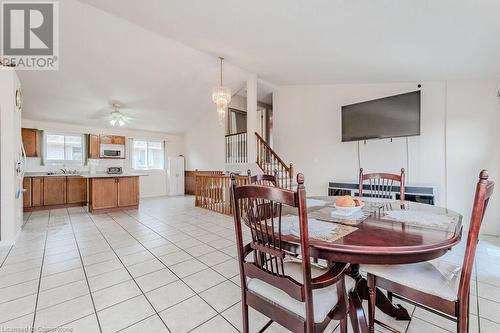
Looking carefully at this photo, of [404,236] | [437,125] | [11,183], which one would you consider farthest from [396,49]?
[11,183]

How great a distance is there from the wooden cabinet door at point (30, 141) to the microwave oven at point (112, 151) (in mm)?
1454

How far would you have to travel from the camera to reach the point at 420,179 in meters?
3.81

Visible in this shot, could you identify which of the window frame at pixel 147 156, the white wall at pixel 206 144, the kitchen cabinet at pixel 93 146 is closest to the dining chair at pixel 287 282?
the white wall at pixel 206 144

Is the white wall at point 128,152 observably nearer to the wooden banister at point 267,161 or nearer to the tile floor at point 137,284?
the tile floor at point 137,284

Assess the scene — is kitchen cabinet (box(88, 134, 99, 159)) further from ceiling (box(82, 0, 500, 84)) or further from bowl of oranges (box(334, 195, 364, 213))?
bowl of oranges (box(334, 195, 364, 213))

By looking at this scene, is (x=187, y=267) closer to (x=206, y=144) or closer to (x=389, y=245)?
(x=389, y=245)

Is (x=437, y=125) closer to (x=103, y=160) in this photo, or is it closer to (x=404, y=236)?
(x=404, y=236)

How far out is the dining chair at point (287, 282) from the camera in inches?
38.3

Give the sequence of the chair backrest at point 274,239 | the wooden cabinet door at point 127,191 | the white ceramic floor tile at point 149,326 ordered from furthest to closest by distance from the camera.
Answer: the wooden cabinet door at point 127,191
the white ceramic floor tile at point 149,326
the chair backrest at point 274,239

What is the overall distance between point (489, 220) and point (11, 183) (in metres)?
7.00

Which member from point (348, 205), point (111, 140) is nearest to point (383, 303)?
point (348, 205)

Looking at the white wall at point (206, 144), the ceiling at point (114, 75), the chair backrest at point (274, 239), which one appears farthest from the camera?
the white wall at point (206, 144)

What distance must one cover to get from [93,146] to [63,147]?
73 centimetres

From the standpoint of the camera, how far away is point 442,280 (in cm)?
121
